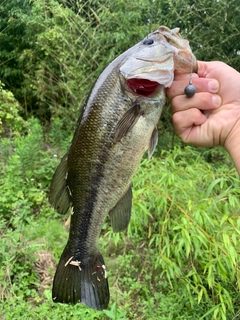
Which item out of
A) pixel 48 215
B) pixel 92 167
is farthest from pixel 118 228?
pixel 48 215

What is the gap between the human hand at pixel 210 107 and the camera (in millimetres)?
1672

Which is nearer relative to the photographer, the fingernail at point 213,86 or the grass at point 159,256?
the fingernail at point 213,86

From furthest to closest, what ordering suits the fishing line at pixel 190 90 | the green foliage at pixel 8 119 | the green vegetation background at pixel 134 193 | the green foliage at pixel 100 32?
the green foliage at pixel 8 119, the green foliage at pixel 100 32, the green vegetation background at pixel 134 193, the fishing line at pixel 190 90

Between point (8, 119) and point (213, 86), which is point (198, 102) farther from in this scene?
point (8, 119)

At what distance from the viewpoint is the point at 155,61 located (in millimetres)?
1538

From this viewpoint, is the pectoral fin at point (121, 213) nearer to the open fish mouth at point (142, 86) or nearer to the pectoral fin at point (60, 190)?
the pectoral fin at point (60, 190)

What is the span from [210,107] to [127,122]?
443 mm

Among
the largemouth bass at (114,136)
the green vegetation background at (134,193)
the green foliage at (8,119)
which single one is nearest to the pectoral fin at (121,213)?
the largemouth bass at (114,136)

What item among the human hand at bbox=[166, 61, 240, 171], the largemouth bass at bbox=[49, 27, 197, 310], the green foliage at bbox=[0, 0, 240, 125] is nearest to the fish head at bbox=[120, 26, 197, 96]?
the largemouth bass at bbox=[49, 27, 197, 310]

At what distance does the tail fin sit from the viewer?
1.68 m

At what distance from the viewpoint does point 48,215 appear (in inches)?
178

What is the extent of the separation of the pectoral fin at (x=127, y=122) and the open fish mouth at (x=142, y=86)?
6 cm

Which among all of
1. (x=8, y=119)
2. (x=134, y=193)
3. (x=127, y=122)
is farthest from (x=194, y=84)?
(x=8, y=119)

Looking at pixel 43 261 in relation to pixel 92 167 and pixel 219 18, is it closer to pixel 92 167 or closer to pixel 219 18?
pixel 92 167
